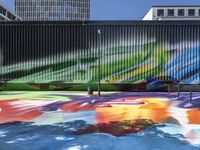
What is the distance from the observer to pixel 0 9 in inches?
4254


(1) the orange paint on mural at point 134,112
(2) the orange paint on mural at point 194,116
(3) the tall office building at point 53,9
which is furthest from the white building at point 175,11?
(2) the orange paint on mural at point 194,116

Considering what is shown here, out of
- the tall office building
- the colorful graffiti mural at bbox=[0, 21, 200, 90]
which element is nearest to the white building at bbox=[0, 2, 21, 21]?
the tall office building

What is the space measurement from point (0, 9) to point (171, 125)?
330 ft

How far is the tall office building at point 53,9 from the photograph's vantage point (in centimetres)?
12406

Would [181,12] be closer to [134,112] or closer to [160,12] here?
[160,12]

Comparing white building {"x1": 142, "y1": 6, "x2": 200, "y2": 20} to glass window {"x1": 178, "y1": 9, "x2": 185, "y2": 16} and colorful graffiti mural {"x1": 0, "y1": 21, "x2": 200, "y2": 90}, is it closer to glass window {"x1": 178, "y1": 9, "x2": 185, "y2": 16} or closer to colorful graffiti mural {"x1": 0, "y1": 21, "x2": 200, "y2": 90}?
glass window {"x1": 178, "y1": 9, "x2": 185, "y2": 16}

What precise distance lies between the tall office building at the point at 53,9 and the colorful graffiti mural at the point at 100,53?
94.8 meters

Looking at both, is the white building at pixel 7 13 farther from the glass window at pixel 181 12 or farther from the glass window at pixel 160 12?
the glass window at pixel 181 12

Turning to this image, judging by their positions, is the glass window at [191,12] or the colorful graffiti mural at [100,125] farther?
the glass window at [191,12]

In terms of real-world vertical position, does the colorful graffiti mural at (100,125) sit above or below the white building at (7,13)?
below

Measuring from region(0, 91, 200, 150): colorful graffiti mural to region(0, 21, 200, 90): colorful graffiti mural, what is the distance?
821 centimetres

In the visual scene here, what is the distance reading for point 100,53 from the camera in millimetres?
26469

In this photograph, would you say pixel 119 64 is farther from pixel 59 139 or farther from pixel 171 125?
pixel 59 139

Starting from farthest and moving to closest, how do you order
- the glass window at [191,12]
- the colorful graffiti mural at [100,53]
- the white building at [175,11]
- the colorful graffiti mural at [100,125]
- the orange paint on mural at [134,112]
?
the glass window at [191,12]
the white building at [175,11]
the colorful graffiti mural at [100,53]
the orange paint on mural at [134,112]
the colorful graffiti mural at [100,125]
